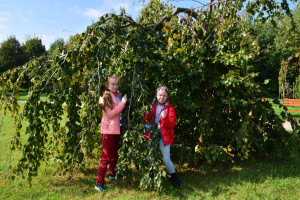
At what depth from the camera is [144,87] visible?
126 inches

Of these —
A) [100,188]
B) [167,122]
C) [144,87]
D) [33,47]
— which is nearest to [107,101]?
[144,87]

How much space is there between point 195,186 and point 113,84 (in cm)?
170

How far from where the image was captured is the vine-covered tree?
10.2 ft

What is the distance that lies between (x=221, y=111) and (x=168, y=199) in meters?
1.62

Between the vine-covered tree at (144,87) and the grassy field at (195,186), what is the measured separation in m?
0.23

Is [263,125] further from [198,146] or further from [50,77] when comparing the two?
Result: [50,77]

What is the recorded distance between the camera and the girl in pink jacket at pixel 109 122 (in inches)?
131

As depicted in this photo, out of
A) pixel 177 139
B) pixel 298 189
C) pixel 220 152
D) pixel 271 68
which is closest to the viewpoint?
pixel 298 189

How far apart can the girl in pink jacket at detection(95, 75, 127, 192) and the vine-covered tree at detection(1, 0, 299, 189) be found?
0.14 m

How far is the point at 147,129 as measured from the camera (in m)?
3.16

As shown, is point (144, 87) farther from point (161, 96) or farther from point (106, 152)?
point (106, 152)

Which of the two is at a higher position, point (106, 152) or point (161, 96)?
point (161, 96)

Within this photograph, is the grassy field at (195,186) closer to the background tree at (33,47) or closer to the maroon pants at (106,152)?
the maroon pants at (106,152)

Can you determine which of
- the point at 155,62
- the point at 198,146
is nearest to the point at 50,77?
the point at 155,62
